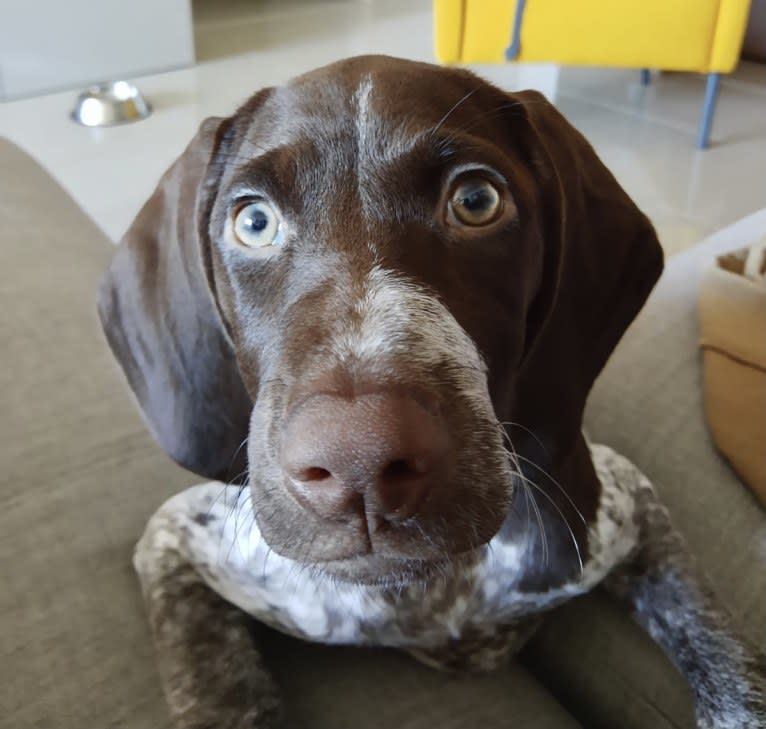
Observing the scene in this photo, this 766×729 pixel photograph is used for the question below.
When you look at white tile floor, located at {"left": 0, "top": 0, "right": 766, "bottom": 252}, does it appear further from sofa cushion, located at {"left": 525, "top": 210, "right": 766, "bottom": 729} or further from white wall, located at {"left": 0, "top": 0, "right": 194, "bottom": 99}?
sofa cushion, located at {"left": 525, "top": 210, "right": 766, "bottom": 729}

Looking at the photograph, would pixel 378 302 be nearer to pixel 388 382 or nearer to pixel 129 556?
pixel 388 382

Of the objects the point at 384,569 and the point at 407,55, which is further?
the point at 407,55

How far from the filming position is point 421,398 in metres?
1.06

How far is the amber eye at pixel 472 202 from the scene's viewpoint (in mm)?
1324

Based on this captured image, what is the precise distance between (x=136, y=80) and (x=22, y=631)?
5.21m

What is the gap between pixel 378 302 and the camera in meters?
1.20

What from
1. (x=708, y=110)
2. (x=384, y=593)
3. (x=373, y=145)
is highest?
(x=373, y=145)

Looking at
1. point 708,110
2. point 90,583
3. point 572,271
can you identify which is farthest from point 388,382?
point 708,110

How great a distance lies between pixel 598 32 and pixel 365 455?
14.6 feet

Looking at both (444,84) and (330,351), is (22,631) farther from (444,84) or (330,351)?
(444,84)

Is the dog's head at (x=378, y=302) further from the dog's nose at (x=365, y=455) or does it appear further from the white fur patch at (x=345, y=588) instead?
the white fur patch at (x=345, y=588)

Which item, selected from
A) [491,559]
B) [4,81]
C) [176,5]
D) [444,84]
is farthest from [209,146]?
[176,5]

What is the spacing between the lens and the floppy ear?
1.54m

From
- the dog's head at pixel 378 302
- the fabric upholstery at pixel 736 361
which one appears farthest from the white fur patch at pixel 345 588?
the fabric upholstery at pixel 736 361
